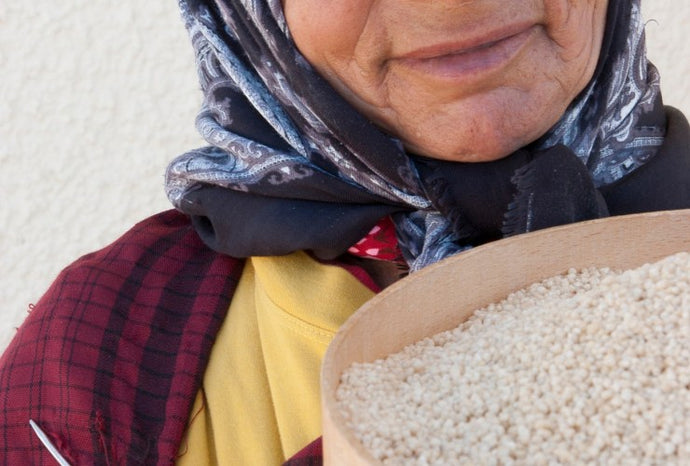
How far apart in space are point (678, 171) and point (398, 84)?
395mm

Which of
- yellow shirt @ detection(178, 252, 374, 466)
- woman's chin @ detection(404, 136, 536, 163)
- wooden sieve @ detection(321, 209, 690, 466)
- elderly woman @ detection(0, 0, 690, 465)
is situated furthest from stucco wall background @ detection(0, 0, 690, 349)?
wooden sieve @ detection(321, 209, 690, 466)

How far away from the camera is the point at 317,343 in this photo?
4.07ft

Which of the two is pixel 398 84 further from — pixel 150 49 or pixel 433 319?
pixel 150 49

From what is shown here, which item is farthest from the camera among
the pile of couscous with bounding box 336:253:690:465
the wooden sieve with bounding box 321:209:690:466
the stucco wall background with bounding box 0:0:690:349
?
Result: the stucco wall background with bounding box 0:0:690:349

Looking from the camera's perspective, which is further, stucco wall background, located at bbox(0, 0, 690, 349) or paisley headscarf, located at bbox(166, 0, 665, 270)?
stucco wall background, located at bbox(0, 0, 690, 349)

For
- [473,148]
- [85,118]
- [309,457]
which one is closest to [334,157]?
[473,148]

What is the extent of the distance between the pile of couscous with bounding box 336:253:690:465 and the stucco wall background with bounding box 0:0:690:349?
5.22 feet

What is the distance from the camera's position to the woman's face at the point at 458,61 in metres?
1.04

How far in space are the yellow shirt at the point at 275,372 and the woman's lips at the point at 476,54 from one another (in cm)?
35

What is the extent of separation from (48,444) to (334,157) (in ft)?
1.78

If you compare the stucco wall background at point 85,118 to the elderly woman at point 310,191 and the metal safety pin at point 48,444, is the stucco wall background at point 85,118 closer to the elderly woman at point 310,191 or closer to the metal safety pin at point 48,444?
the elderly woman at point 310,191

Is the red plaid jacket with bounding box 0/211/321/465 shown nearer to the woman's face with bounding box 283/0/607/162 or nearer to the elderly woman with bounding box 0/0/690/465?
the elderly woman with bounding box 0/0/690/465

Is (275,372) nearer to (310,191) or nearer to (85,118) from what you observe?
(310,191)

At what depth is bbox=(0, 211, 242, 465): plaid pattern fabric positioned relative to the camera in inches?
49.4
